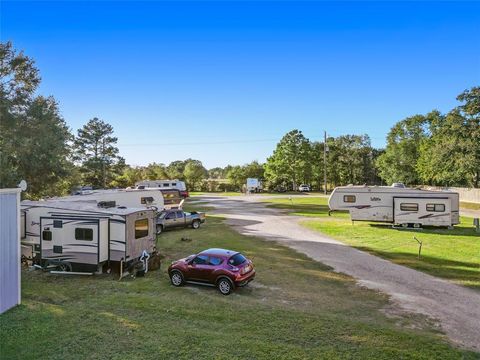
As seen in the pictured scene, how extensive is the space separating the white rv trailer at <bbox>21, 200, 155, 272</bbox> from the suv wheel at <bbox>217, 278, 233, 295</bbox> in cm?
445

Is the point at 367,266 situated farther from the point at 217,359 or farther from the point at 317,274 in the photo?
the point at 217,359

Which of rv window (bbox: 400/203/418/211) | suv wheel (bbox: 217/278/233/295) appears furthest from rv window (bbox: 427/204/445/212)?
suv wheel (bbox: 217/278/233/295)

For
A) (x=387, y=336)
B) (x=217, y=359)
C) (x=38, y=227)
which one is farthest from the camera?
(x=38, y=227)

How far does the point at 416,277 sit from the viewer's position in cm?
1384

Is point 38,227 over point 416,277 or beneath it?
over

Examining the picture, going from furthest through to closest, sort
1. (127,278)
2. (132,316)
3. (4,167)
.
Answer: (4,167), (127,278), (132,316)

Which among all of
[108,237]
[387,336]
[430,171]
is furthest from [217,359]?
[430,171]

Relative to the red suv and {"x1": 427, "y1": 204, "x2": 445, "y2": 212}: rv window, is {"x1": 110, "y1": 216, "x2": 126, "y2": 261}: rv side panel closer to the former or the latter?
the red suv

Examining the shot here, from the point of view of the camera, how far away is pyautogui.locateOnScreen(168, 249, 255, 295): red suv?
38.0 ft

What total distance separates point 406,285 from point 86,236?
12.6m

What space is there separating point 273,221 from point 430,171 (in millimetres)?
34632

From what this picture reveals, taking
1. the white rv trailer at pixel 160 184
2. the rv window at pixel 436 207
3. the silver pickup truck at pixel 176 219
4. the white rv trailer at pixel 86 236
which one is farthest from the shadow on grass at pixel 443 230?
the white rv trailer at pixel 160 184

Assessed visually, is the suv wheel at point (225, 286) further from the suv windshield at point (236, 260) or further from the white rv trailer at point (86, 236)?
the white rv trailer at point (86, 236)

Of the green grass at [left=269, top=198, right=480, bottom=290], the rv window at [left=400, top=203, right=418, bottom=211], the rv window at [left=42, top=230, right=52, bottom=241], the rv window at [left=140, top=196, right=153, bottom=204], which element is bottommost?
the green grass at [left=269, top=198, right=480, bottom=290]
